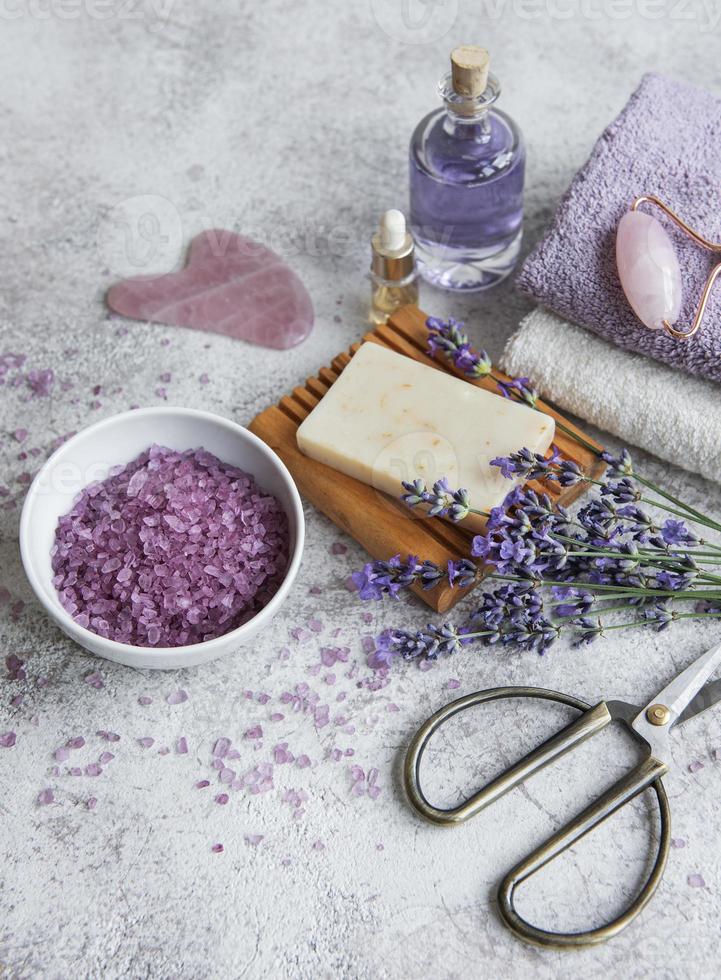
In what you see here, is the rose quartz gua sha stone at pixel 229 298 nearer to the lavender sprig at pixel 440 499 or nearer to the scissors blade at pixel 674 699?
the lavender sprig at pixel 440 499

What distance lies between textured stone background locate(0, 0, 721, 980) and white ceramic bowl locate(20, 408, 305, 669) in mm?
88

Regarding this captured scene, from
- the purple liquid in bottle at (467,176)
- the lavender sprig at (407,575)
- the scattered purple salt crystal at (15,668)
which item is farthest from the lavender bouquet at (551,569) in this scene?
the scattered purple salt crystal at (15,668)

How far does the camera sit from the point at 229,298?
112 cm

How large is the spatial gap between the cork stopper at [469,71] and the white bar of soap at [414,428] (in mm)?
260

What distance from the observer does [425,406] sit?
95cm

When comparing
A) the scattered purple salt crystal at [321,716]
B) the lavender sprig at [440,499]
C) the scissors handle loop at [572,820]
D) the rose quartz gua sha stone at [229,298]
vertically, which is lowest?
the scattered purple salt crystal at [321,716]

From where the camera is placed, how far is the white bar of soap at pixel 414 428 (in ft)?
3.01

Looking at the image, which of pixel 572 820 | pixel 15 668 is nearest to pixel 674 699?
pixel 572 820

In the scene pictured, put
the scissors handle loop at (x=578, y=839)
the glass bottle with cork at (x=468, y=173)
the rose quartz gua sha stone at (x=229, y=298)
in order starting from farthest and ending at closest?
the rose quartz gua sha stone at (x=229, y=298)
the glass bottle with cork at (x=468, y=173)
the scissors handle loop at (x=578, y=839)

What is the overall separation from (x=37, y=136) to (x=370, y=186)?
43cm

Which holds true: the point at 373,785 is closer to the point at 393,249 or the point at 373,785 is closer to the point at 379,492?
the point at 379,492

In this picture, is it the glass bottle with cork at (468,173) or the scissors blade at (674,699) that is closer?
the scissors blade at (674,699)

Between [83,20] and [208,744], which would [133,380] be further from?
[83,20]

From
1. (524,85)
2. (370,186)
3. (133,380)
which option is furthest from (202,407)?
(524,85)
